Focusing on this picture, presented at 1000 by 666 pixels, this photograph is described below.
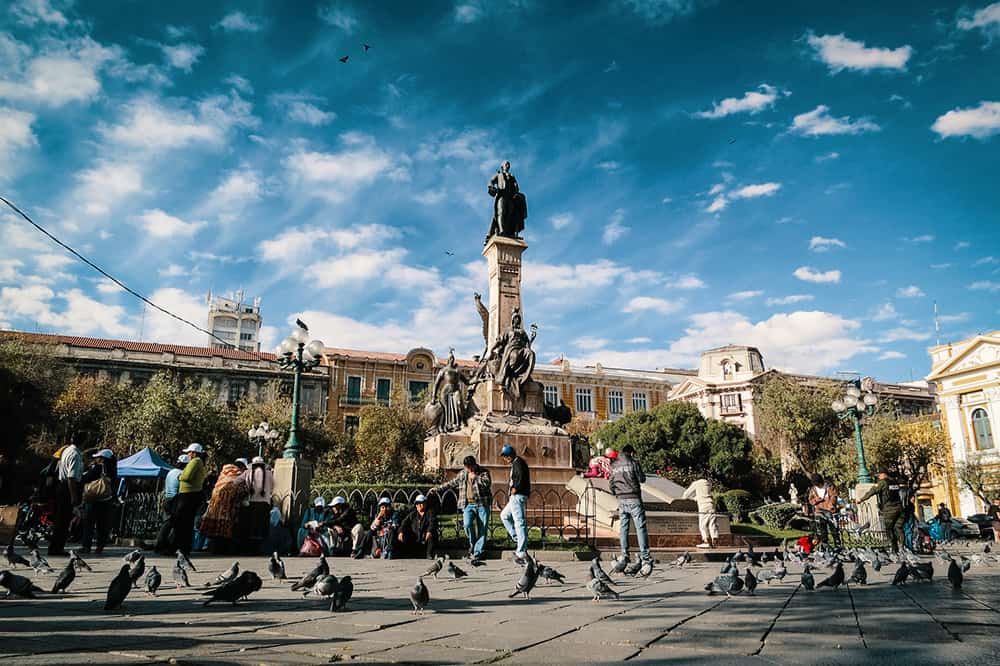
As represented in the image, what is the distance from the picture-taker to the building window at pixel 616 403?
57594 millimetres

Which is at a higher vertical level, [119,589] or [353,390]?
[353,390]

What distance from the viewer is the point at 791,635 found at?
3.84 meters

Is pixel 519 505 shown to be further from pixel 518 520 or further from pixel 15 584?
pixel 15 584

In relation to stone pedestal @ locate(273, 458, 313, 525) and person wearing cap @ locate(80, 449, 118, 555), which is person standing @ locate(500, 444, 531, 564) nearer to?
stone pedestal @ locate(273, 458, 313, 525)

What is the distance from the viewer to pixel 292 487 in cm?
1111

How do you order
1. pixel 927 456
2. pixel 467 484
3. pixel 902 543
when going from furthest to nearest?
pixel 927 456 → pixel 902 543 → pixel 467 484

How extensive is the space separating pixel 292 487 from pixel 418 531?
90.4 inches

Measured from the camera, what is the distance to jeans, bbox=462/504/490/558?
29.5 ft

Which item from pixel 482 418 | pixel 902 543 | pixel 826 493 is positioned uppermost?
pixel 482 418

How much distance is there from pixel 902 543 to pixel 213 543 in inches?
432

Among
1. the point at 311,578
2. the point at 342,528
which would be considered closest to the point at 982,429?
the point at 342,528

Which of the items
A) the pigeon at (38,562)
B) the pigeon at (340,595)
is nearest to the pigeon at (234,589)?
the pigeon at (340,595)

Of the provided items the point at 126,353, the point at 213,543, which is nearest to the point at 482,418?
the point at 213,543

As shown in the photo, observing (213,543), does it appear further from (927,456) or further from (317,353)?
(927,456)
